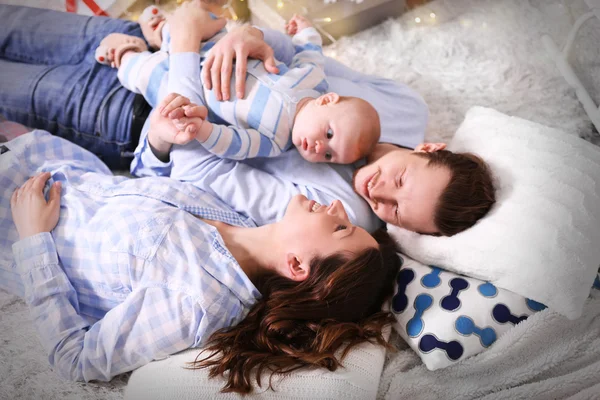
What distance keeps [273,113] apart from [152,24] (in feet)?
1.69

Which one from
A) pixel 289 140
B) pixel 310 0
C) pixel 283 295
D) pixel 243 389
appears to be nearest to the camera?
pixel 243 389

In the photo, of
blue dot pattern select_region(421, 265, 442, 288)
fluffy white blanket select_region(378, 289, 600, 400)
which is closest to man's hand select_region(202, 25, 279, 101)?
blue dot pattern select_region(421, 265, 442, 288)

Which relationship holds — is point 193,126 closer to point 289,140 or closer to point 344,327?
point 289,140

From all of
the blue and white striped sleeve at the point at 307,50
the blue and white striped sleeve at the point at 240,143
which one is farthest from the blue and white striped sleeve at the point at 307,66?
the blue and white striped sleeve at the point at 240,143

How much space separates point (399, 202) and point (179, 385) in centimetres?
55

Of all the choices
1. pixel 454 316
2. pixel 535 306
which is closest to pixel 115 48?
pixel 454 316

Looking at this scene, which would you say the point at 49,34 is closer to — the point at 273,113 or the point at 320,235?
the point at 273,113

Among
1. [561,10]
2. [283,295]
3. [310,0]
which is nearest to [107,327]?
[283,295]

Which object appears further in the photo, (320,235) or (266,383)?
(320,235)

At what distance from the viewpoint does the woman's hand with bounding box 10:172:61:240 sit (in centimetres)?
95

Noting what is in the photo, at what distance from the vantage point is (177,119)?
3.23 feet

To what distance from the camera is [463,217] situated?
37.7 inches

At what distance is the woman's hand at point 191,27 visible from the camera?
1154 millimetres

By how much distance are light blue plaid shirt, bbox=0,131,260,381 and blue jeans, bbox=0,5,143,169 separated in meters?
0.19
